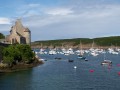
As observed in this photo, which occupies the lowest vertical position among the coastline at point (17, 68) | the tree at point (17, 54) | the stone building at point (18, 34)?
the coastline at point (17, 68)

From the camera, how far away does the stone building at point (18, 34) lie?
404ft

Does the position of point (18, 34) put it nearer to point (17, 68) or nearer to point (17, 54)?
point (17, 54)

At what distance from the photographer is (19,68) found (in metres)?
90.8

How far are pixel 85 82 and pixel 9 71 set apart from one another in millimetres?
22479

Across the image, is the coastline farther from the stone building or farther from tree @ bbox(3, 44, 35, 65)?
the stone building

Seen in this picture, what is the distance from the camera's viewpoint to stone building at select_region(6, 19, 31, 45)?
404 feet

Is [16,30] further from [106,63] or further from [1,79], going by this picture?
[1,79]

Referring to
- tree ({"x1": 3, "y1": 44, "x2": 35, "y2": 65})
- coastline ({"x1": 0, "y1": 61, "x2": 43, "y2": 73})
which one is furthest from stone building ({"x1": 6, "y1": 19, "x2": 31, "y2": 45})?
coastline ({"x1": 0, "y1": 61, "x2": 43, "y2": 73})

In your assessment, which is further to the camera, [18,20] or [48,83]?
[18,20]

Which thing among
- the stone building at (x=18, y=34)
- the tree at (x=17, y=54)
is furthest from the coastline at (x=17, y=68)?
the stone building at (x=18, y=34)

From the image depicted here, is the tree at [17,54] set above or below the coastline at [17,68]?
above

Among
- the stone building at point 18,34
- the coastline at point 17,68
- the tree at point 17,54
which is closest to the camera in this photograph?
the coastline at point 17,68

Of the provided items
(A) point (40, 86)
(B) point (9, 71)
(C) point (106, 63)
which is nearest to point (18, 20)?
(C) point (106, 63)

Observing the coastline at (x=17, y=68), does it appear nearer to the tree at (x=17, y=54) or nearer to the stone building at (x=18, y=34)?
the tree at (x=17, y=54)
